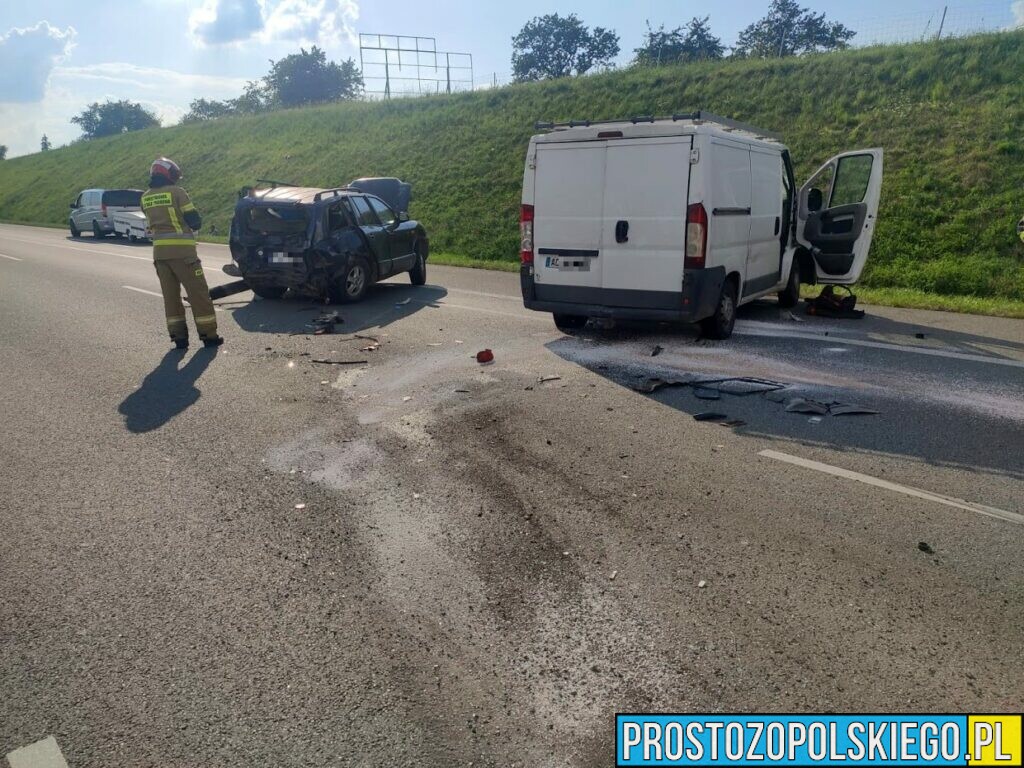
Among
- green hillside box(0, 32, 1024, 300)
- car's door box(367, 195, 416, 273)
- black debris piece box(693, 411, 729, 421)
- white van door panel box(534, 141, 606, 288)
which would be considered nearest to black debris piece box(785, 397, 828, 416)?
black debris piece box(693, 411, 729, 421)

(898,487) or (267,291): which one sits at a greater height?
(898,487)

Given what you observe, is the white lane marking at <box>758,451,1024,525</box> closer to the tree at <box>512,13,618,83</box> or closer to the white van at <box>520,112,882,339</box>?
the white van at <box>520,112,882,339</box>

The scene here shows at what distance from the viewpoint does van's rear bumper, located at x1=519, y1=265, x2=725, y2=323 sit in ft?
26.1

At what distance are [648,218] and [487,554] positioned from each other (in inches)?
198

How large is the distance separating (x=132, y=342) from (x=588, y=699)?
27.2 ft

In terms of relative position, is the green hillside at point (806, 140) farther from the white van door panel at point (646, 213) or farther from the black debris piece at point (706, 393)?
the black debris piece at point (706, 393)

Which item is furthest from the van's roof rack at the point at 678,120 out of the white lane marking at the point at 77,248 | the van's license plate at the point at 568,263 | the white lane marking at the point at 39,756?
the white lane marking at the point at 77,248

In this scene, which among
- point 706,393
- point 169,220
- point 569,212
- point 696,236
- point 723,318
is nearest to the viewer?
point 706,393

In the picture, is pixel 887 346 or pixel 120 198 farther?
pixel 120 198

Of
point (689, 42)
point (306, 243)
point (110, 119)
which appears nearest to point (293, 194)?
point (306, 243)

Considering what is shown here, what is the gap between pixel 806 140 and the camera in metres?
19.4

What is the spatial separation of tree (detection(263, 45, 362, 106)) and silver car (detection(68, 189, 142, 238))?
6069 centimetres

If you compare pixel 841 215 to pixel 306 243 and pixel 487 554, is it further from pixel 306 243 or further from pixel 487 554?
pixel 487 554

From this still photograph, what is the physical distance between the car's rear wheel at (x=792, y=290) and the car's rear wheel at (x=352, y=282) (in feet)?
20.5
